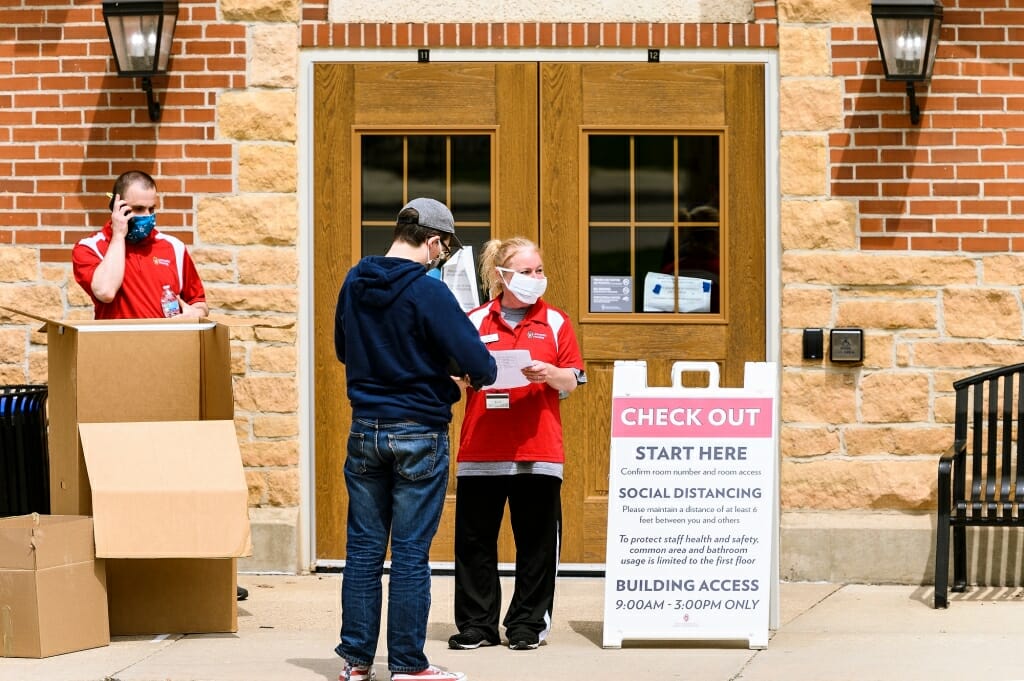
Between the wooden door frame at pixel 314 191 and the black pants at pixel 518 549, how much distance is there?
1.76 metres

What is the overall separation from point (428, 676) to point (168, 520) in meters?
1.38

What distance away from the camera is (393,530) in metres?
5.74

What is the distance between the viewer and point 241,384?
827 cm

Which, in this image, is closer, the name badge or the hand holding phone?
the name badge

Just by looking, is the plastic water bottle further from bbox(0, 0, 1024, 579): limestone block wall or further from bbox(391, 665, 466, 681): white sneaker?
bbox(391, 665, 466, 681): white sneaker

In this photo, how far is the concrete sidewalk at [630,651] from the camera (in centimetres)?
602

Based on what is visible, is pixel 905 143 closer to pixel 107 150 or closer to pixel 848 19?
pixel 848 19

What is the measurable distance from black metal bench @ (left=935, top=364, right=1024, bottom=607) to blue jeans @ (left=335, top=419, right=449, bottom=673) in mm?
2781

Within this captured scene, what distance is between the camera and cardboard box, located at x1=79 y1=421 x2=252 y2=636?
20.9ft

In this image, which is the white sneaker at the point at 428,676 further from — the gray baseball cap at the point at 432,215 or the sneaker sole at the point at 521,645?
the gray baseball cap at the point at 432,215

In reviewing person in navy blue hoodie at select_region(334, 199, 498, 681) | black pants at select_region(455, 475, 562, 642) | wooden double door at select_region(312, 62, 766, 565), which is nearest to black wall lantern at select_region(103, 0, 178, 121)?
wooden double door at select_region(312, 62, 766, 565)

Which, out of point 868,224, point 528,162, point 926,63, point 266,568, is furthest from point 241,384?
point 926,63

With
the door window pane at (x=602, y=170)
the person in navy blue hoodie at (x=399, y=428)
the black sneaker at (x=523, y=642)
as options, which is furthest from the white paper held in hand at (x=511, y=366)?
the door window pane at (x=602, y=170)

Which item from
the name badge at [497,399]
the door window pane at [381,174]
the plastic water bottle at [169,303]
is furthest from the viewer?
the door window pane at [381,174]
